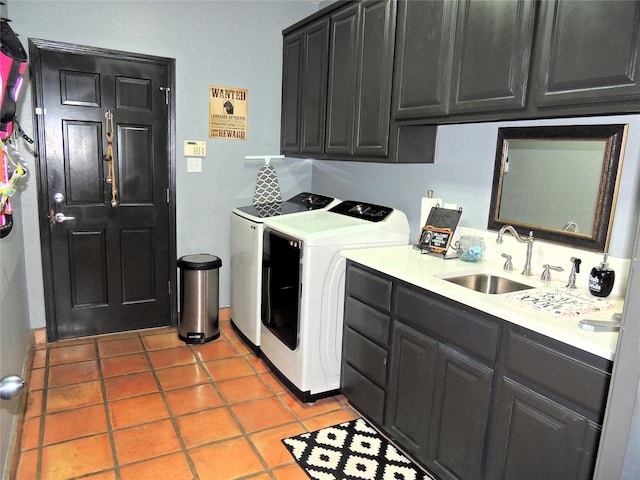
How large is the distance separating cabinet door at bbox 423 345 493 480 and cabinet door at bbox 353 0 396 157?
1.33 metres

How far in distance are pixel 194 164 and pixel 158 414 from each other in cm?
191

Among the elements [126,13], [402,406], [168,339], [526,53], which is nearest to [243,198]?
[168,339]

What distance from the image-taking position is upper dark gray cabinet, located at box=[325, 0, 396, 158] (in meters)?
2.56

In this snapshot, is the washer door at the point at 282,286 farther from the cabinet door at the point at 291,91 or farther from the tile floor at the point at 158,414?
the cabinet door at the point at 291,91

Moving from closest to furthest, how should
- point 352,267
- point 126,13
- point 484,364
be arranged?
point 484,364, point 352,267, point 126,13

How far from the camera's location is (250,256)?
316 centimetres

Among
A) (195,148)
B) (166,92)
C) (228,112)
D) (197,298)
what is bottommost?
(197,298)

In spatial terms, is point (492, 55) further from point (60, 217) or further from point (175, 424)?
point (60, 217)

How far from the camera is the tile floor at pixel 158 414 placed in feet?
6.77

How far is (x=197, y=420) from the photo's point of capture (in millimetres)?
2426

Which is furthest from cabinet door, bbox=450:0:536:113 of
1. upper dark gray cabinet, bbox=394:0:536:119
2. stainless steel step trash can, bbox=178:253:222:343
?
stainless steel step trash can, bbox=178:253:222:343

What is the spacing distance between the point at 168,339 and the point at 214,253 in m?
0.78

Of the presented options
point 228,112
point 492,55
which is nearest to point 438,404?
point 492,55

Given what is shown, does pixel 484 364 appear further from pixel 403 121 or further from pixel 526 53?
pixel 403 121
